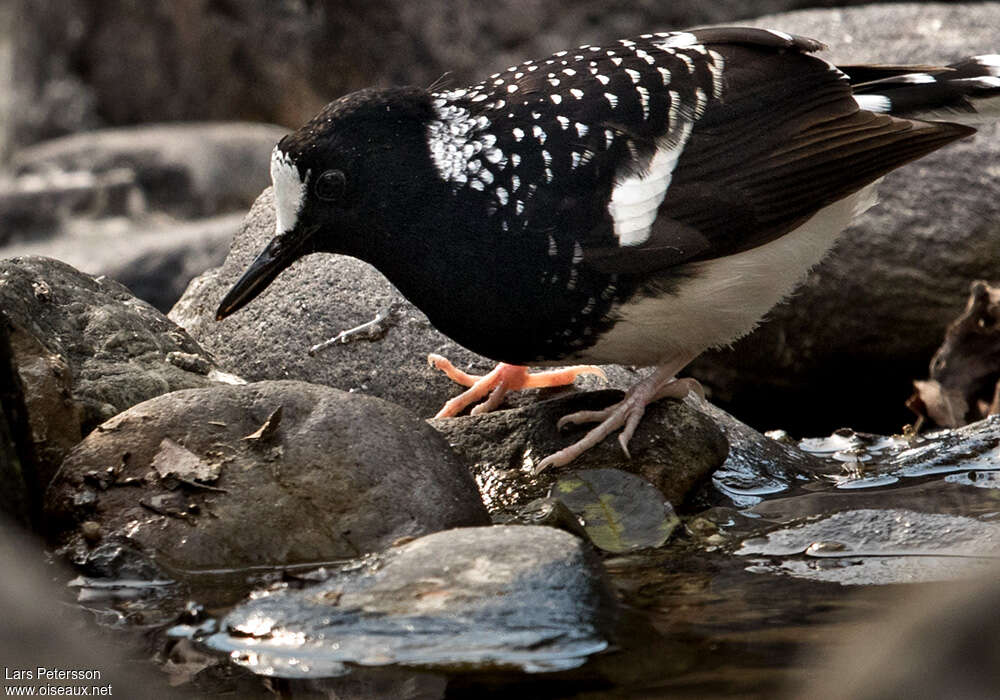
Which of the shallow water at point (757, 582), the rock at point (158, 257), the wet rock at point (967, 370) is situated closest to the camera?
the shallow water at point (757, 582)

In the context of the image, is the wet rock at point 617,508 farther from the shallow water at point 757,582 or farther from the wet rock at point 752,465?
the wet rock at point 752,465

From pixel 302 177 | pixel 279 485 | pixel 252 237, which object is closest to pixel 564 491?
pixel 279 485

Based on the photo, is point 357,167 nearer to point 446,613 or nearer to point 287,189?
point 287,189

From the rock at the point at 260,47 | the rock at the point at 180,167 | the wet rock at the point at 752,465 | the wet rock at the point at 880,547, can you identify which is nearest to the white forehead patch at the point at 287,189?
the wet rock at the point at 752,465

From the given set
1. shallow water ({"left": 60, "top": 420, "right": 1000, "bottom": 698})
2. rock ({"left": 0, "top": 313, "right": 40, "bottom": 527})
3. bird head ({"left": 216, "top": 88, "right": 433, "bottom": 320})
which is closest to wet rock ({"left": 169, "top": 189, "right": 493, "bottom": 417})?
bird head ({"left": 216, "top": 88, "right": 433, "bottom": 320})

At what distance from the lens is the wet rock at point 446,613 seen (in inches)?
133

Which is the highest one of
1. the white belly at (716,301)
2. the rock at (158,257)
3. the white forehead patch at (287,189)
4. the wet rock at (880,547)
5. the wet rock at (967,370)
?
the white forehead patch at (287,189)

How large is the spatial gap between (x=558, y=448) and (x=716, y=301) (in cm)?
73

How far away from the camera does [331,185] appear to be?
15.1ft

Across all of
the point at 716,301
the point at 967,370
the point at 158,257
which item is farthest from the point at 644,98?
the point at 158,257

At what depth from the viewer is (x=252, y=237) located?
5.96m

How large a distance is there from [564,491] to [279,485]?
→ 3.11 ft

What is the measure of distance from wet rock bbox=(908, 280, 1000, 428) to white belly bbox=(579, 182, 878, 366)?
1396 millimetres

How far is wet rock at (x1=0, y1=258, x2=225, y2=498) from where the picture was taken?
442 cm
